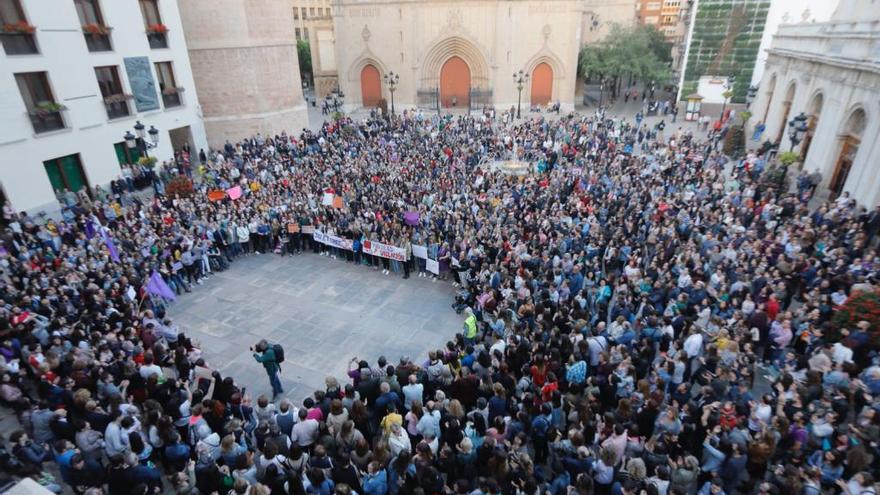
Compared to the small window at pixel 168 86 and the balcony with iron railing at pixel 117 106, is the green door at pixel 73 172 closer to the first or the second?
the balcony with iron railing at pixel 117 106

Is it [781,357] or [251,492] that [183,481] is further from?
[781,357]

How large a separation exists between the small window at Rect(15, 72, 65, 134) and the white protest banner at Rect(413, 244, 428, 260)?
52.0ft

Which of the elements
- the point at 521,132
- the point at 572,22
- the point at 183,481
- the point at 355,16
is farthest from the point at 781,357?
the point at 355,16

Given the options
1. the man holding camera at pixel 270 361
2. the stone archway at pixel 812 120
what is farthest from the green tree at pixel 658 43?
the man holding camera at pixel 270 361

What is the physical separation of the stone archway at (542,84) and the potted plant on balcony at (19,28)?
33.2 meters

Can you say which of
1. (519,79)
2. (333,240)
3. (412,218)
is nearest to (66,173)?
(333,240)

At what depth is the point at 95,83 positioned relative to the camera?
20312mm

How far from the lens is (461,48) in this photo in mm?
40250

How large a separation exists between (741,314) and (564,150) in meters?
14.6

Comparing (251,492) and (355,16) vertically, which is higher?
(355,16)

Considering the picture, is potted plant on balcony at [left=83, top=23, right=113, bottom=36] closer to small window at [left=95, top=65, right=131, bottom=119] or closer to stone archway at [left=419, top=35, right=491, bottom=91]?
small window at [left=95, top=65, right=131, bottom=119]

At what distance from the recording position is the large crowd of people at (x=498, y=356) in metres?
6.64

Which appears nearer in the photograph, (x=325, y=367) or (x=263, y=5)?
(x=325, y=367)

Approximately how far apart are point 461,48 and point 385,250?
101ft
